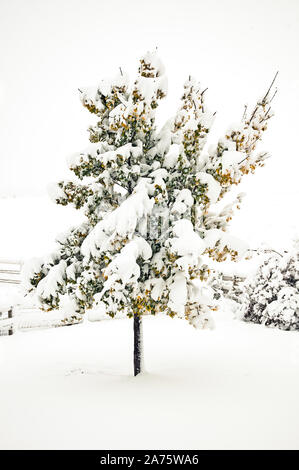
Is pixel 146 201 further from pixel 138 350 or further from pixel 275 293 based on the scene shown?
pixel 275 293

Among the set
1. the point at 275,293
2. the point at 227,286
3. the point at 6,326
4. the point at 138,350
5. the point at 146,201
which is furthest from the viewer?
the point at 227,286

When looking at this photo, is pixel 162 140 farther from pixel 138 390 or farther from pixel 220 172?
pixel 138 390

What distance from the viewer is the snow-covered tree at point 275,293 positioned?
10352 millimetres

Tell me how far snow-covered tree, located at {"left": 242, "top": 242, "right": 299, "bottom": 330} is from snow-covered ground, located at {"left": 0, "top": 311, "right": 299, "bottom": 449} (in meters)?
0.54

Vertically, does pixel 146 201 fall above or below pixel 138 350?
above

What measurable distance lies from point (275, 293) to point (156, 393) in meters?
6.24

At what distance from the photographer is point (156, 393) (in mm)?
6117

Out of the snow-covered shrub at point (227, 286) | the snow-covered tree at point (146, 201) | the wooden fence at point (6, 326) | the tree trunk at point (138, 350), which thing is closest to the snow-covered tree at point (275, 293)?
the snow-covered shrub at point (227, 286)

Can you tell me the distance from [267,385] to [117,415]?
309 centimetres

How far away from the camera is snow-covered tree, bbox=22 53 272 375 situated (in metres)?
5.68

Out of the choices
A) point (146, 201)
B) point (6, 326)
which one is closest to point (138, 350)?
point (146, 201)

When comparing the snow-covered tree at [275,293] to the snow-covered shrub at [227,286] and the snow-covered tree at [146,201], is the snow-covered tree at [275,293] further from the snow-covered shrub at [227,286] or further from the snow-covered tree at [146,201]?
the snow-covered tree at [146,201]

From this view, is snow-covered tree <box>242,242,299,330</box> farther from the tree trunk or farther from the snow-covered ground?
the tree trunk

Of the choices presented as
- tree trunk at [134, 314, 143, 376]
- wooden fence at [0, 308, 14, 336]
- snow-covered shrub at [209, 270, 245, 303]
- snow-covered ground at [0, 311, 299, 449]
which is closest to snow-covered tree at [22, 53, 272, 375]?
tree trunk at [134, 314, 143, 376]
